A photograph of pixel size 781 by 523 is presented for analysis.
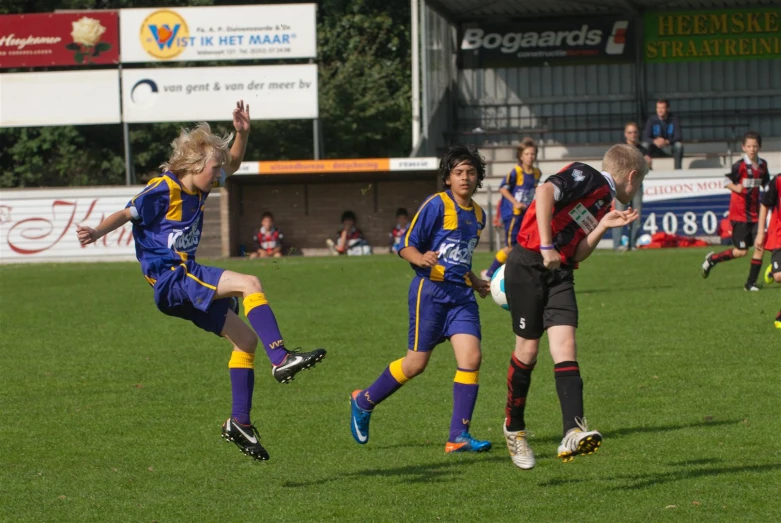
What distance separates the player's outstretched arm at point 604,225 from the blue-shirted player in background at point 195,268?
1591 mm

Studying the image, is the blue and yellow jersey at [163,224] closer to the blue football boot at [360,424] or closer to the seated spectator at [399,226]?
the blue football boot at [360,424]

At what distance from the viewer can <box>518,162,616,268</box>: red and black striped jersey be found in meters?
5.75

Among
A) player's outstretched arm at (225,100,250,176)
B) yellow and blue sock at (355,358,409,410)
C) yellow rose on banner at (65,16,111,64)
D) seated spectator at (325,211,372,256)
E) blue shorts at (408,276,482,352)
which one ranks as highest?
yellow rose on banner at (65,16,111,64)

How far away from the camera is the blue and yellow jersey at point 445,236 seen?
685cm

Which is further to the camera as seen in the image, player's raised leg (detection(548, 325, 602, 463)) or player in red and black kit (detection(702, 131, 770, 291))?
player in red and black kit (detection(702, 131, 770, 291))

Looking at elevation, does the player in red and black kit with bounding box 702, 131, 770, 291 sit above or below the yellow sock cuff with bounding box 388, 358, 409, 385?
above

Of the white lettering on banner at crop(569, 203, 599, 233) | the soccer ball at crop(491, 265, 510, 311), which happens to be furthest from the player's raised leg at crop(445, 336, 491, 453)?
the white lettering on banner at crop(569, 203, 599, 233)

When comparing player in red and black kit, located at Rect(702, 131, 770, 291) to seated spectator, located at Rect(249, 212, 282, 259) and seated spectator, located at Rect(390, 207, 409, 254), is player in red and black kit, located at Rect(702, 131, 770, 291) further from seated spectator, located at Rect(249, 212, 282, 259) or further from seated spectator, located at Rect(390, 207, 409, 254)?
seated spectator, located at Rect(249, 212, 282, 259)

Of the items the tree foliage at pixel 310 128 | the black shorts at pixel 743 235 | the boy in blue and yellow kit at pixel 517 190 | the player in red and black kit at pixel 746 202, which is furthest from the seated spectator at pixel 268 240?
the black shorts at pixel 743 235

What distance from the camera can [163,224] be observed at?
6.06 meters

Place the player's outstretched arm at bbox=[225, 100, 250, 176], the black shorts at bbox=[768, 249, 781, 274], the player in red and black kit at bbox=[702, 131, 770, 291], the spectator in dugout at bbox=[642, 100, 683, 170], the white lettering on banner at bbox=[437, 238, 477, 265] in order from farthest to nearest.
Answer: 1. the spectator in dugout at bbox=[642, 100, 683, 170]
2. the player in red and black kit at bbox=[702, 131, 770, 291]
3. the black shorts at bbox=[768, 249, 781, 274]
4. the white lettering on banner at bbox=[437, 238, 477, 265]
5. the player's outstretched arm at bbox=[225, 100, 250, 176]

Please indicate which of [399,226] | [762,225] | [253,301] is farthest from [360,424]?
[399,226]

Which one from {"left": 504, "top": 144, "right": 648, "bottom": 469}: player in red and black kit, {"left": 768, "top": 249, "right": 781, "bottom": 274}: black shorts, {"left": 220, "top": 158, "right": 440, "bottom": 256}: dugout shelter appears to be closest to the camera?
{"left": 504, "top": 144, "right": 648, "bottom": 469}: player in red and black kit

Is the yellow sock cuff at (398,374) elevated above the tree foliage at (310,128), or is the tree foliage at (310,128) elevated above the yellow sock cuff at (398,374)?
the tree foliage at (310,128)
